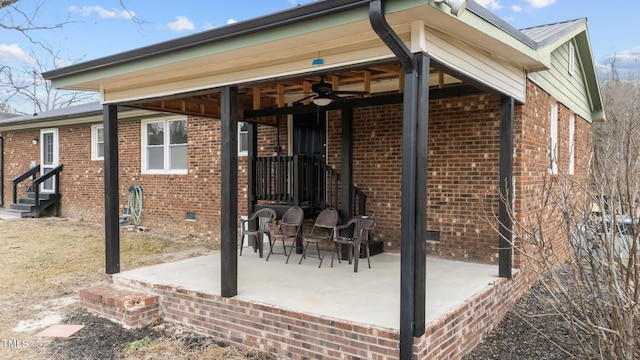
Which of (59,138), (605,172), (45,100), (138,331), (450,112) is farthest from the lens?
(45,100)

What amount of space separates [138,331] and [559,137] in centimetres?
717

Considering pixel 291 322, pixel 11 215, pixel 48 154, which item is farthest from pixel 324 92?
pixel 11 215

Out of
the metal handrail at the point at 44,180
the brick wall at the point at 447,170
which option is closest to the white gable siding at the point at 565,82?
the brick wall at the point at 447,170

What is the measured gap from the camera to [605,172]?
9.36 ft

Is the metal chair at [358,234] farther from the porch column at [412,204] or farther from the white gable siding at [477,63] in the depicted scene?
the white gable siding at [477,63]

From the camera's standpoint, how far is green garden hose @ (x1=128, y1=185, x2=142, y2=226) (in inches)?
421

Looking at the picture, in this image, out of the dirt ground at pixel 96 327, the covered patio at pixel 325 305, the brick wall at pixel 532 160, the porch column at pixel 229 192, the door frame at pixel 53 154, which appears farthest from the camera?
the door frame at pixel 53 154

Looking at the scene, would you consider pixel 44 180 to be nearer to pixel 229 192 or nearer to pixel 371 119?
pixel 371 119

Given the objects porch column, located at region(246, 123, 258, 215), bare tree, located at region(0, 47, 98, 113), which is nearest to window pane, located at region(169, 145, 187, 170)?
porch column, located at region(246, 123, 258, 215)

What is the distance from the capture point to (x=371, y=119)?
680 cm

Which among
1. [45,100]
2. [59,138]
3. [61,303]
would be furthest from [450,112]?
[45,100]

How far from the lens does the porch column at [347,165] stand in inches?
251

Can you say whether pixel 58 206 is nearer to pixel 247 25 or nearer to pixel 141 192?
pixel 141 192

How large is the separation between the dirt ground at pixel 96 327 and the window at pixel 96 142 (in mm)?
4452
